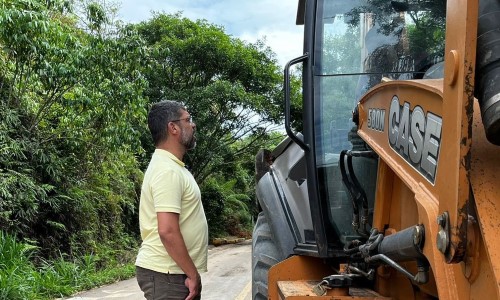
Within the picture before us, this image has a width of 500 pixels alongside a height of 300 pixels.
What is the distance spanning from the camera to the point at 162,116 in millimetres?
3330

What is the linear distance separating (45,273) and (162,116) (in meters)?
5.65

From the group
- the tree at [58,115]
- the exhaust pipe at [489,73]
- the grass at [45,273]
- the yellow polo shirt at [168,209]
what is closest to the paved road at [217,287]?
the grass at [45,273]

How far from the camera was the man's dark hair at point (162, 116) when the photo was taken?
3.33 metres

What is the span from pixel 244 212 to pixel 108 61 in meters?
15.2

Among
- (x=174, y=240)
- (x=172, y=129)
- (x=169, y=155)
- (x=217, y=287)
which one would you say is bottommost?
(x=217, y=287)

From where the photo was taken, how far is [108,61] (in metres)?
8.70

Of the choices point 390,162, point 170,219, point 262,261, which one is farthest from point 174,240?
point 390,162

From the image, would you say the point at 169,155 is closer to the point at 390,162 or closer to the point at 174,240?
the point at 174,240

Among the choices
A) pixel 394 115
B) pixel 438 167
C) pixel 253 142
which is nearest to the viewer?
pixel 438 167

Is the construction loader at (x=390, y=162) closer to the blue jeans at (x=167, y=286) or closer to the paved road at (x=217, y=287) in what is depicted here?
the blue jeans at (x=167, y=286)

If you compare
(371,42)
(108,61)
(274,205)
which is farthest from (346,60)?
(108,61)

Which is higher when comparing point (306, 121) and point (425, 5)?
point (425, 5)

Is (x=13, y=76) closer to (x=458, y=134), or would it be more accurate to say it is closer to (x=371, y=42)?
(x=371, y=42)

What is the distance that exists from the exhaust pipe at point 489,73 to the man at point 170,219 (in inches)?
76.4
